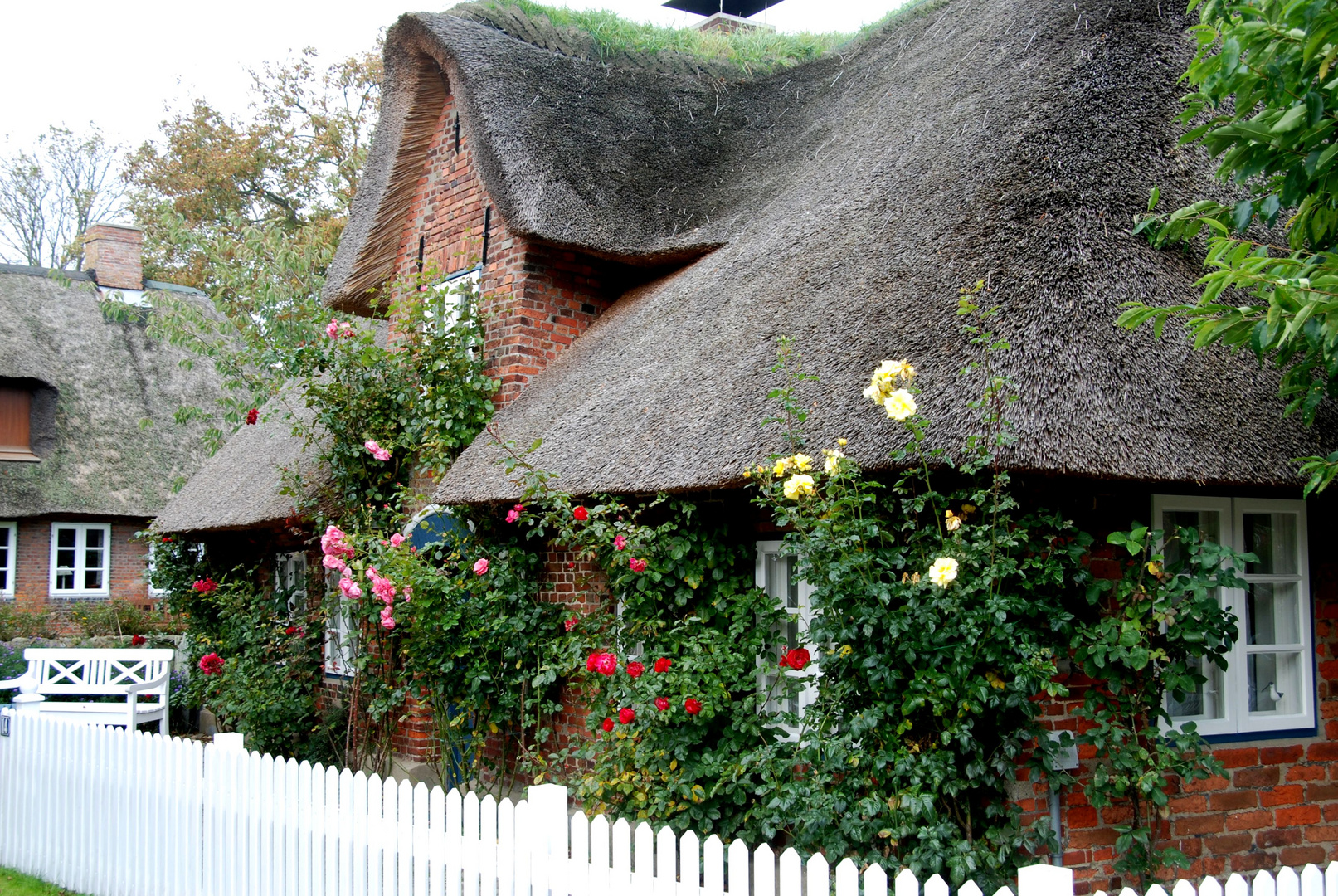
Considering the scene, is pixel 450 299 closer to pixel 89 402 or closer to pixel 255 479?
pixel 255 479

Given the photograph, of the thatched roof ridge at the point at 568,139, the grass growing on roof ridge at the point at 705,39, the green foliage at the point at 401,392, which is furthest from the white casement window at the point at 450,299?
the grass growing on roof ridge at the point at 705,39

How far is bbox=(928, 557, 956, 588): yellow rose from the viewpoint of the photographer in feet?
15.1

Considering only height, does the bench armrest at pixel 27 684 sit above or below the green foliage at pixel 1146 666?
below

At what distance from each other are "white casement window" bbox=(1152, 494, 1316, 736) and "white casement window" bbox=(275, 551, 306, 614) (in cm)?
861

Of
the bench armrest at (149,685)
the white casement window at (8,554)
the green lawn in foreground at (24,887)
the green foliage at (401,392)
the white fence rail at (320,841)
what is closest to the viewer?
the white fence rail at (320,841)

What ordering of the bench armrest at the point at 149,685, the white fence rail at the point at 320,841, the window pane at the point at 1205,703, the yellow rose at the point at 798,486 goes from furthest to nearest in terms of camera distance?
the bench armrest at the point at 149,685
the window pane at the point at 1205,703
the yellow rose at the point at 798,486
the white fence rail at the point at 320,841

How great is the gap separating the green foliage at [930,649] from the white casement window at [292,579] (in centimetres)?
754

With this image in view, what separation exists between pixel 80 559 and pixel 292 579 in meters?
11.5

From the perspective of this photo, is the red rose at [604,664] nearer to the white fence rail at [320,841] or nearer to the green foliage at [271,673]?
the white fence rail at [320,841]

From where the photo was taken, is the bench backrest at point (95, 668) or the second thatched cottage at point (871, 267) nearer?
the second thatched cottage at point (871, 267)

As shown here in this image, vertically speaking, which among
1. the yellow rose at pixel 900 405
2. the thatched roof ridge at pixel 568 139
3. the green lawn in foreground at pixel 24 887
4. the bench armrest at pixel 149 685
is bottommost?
the green lawn in foreground at pixel 24 887

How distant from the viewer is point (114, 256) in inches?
926

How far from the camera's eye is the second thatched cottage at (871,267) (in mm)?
5086

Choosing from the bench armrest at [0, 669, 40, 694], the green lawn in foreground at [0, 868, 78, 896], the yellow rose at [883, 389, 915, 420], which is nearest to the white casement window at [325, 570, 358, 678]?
the green lawn in foreground at [0, 868, 78, 896]
